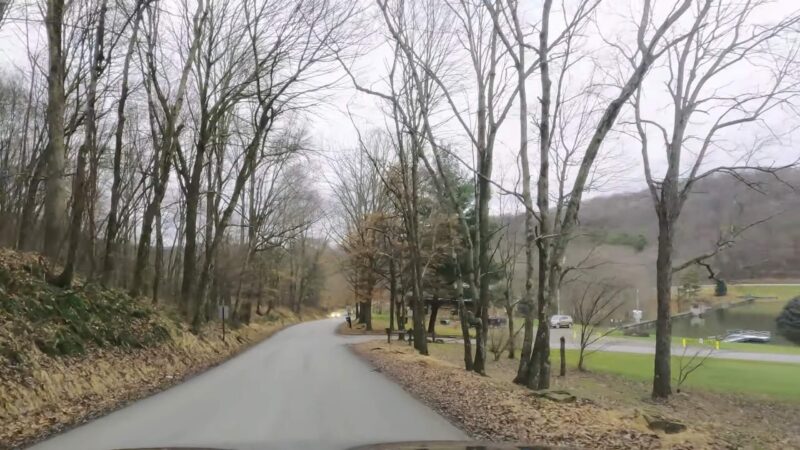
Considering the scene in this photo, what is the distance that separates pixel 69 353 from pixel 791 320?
56.5m

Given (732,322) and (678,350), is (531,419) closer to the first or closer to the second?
(678,350)

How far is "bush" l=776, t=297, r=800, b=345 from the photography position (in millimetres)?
51000

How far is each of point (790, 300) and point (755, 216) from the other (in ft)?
128

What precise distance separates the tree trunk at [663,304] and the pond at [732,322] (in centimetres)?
3610

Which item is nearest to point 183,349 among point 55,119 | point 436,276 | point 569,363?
point 55,119

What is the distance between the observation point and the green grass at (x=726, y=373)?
→ 20.8 metres

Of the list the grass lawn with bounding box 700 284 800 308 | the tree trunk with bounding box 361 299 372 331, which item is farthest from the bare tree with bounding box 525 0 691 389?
the tree trunk with bounding box 361 299 372 331

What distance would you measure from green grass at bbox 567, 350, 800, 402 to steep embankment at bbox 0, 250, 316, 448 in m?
17.0

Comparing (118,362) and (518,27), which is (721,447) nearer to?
(518,27)

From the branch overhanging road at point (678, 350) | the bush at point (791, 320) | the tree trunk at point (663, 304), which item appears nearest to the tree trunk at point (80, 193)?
the tree trunk at point (663, 304)

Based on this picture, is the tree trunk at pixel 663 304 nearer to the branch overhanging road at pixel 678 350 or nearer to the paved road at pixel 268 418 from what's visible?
the paved road at pixel 268 418

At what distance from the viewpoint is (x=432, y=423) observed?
955cm

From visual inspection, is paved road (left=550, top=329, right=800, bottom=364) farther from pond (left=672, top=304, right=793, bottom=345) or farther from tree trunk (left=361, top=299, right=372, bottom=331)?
tree trunk (left=361, top=299, right=372, bottom=331)

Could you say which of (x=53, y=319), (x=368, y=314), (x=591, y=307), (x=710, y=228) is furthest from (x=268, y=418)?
(x=368, y=314)
